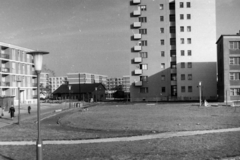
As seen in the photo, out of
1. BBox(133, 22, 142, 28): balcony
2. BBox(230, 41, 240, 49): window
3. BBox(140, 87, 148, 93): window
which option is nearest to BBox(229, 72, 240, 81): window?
BBox(230, 41, 240, 49): window

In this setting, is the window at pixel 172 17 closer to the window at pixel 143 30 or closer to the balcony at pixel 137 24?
the window at pixel 143 30

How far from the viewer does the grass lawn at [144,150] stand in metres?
10.7

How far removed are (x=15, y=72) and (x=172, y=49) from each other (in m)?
39.8

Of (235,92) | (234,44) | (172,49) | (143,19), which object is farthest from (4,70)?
(235,92)

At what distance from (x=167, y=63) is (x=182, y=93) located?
866cm

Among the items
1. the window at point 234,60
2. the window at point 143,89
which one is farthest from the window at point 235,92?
the window at point 143,89

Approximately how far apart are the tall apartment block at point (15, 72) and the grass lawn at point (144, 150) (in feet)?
161

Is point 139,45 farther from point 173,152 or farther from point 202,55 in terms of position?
point 173,152

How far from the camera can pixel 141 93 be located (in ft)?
236

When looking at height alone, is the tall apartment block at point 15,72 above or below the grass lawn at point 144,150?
above

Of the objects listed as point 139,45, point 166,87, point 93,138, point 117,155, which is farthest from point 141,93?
point 117,155

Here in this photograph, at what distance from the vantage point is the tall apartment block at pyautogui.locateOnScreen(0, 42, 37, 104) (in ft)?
204

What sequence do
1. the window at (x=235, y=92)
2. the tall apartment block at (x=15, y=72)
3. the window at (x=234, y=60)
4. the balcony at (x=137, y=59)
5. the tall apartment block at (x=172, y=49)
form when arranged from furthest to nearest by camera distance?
the balcony at (x=137, y=59) < the tall apartment block at (x=172, y=49) < the tall apartment block at (x=15, y=72) < the window at (x=235, y=92) < the window at (x=234, y=60)

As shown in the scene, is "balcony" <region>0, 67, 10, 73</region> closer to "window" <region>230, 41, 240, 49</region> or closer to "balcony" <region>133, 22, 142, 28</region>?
"balcony" <region>133, 22, 142, 28</region>
